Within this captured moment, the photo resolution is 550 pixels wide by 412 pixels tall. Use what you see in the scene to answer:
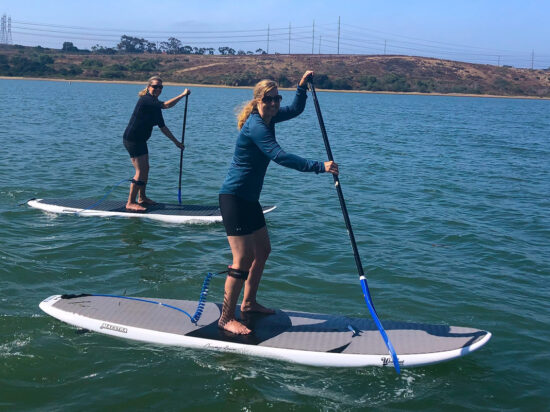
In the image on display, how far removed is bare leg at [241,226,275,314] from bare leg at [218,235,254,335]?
104 millimetres

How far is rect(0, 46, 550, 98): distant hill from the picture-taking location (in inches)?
4082

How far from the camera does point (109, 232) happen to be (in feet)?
32.2

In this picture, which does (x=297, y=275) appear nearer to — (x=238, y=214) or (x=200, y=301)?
(x=200, y=301)

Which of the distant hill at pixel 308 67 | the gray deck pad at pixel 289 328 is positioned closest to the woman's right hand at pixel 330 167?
the gray deck pad at pixel 289 328

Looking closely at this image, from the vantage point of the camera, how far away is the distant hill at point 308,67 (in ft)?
340

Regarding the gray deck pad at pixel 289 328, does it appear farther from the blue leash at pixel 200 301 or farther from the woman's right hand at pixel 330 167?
the woman's right hand at pixel 330 167

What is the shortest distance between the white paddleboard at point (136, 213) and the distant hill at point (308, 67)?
94841 millimetres

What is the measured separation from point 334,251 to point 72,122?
939 inches

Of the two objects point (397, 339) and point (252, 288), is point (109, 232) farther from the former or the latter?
point (397, 339)

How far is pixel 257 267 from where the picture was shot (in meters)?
5.88

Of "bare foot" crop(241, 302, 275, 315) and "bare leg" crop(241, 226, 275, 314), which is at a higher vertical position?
"bare leg" crop(241, 226, 275, 314)

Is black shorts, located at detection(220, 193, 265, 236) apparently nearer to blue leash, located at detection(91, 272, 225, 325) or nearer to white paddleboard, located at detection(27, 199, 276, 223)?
blue leash, located at detection(91, 272, 225, 325)

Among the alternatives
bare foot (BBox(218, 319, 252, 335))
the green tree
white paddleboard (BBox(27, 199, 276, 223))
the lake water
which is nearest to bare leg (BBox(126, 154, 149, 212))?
white paddleboard (BBox(27, 199, 276, 223))

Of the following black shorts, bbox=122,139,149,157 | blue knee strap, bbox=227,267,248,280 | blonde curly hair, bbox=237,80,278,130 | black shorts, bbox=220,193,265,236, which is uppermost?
blonde curly hair, bbox=237,80,278,130
